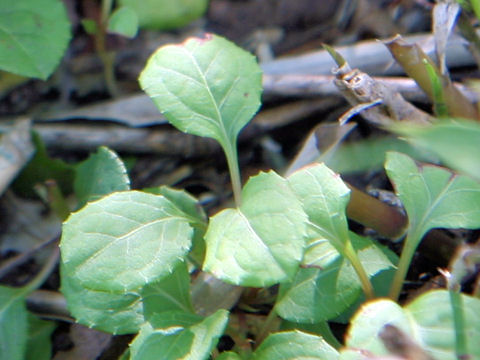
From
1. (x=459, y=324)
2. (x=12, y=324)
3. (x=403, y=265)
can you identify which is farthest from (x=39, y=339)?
(x=459, y=324)

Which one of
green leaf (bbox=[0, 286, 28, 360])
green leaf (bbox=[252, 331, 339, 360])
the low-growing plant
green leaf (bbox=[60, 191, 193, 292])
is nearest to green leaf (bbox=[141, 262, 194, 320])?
the low-growing plant

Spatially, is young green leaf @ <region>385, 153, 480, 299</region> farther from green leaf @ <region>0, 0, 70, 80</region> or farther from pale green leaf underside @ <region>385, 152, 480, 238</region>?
green leaf @ <region>0, 0, 70, 80</region>

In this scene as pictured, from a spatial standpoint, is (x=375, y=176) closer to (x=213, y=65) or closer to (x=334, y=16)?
(x=213, y=65)

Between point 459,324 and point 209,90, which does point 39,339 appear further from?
point 459,324

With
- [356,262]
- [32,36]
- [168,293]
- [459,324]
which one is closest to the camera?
[459,324]

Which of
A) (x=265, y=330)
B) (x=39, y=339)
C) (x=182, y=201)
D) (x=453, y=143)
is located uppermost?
(x=453, y=143)

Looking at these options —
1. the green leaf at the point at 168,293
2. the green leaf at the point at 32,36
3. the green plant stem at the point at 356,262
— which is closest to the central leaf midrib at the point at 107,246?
the green leaf at the point at 168,293
